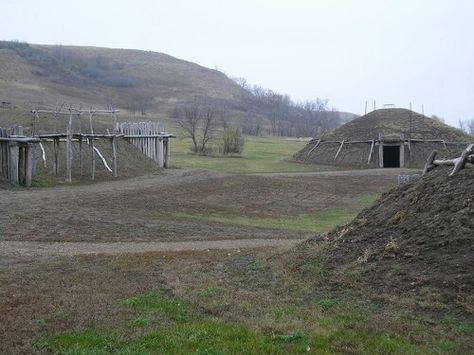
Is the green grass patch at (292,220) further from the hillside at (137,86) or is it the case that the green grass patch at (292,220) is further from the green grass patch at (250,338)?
the hillside at (137,86)

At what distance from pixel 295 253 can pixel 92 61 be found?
157500 millimetres

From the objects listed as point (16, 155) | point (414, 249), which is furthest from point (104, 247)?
point (16, 155)

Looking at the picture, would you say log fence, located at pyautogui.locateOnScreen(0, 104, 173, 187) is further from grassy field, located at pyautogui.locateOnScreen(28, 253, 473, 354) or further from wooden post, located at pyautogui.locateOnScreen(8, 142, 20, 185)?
grassy field, located at pyautogui.locateOnScreen(28, 253, 473, 354)

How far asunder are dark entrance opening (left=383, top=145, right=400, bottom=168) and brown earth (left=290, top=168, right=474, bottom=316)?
112 ft

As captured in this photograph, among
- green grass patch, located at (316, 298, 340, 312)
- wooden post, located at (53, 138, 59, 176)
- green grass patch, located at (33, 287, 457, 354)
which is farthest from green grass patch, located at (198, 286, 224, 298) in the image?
wooden post, located at (53, 138, 59, 176)

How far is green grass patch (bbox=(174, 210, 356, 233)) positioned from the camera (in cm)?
1884

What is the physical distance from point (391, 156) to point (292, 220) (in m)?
25.7

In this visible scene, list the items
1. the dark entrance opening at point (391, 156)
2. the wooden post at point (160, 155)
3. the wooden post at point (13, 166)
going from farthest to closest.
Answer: the dark entrance opening at point (391, 156), the wooden post at point (160, 155), the wooden post at point (13, 166)

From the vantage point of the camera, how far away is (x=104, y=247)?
13.7 m

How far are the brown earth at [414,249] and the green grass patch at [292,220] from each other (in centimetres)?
808

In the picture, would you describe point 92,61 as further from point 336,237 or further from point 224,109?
point 336,237

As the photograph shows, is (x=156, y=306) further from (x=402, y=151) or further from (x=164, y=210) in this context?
(x=402, y=151)

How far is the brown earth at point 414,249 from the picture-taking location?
7.01 meters

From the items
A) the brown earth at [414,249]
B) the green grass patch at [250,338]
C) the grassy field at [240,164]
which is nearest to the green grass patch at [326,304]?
the green grass patch at [250,338]
